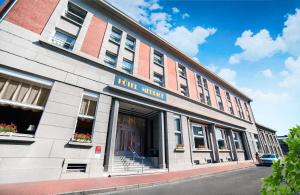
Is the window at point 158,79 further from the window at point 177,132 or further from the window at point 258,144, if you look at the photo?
the window at point 258,144

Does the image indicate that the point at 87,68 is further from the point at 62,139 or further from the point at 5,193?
the point at 5,193

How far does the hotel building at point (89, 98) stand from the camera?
720 centimetres

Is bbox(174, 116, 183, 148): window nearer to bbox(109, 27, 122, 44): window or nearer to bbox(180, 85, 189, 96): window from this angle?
bbox(180, 85, 189, 96): window

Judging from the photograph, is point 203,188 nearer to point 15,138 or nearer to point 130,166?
point 130,166

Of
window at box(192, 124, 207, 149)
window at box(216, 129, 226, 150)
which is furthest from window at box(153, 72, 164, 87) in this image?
window at box(216, 129, 226, 150)

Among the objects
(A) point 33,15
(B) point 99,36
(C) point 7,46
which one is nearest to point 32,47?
(C) point 7,46

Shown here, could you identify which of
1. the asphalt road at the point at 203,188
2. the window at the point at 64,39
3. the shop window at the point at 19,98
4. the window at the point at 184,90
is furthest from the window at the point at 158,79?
the shop window at the point at 19,98

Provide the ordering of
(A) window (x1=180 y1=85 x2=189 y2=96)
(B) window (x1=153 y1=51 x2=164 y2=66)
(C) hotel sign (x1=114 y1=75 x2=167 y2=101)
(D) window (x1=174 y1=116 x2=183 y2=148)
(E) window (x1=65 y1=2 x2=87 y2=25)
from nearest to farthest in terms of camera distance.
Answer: (C) hotel sign (x1=114 y1=75 x2=167 y2=101), (E) window (x1=65 y1=2 x2=87 y2=25), (D) window (x1=174 y1=116 x2=183 y2=148), (B) window (x1=153 y1=51 x2=164 y2=66), (A) window (x1=180 y1=85 x2=189 y2=96)

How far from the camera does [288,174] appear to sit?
2.04m

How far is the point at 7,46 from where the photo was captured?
24.1ft

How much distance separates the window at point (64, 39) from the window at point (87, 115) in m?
3.88

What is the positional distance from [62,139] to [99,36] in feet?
26.6

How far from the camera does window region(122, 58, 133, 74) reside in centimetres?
1300

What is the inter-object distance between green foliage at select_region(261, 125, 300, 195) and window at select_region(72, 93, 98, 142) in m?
8.41
